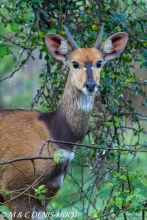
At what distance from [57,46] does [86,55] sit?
41 cm

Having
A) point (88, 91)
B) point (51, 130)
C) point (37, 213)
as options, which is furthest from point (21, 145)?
point (88, 91)

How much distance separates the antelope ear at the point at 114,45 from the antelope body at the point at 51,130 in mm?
11

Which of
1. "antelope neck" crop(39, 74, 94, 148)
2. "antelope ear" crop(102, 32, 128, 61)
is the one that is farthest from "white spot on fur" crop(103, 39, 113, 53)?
"antelope neck" crop(39, 74, 94, 148)

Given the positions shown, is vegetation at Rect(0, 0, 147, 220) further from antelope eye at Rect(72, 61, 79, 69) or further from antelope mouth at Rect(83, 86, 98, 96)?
antelope mouth at Rect(83, 86, 98, 96)

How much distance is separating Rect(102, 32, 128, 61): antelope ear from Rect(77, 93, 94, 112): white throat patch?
2.08 ft

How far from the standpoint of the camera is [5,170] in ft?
19.3

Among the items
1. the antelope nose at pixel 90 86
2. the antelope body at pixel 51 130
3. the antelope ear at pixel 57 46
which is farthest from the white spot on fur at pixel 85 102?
the antelope ear at pixel 57 46

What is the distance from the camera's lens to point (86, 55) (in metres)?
5.80

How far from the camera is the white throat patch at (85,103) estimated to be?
225 inches

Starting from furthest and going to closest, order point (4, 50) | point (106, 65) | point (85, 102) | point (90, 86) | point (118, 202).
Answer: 1. point (106, 65)
2. point (4, 50)
3. point (85, 102)
4. point (90, 86)
5. point (118, 202)

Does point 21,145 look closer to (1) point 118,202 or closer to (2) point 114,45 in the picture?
(2) point 114,45

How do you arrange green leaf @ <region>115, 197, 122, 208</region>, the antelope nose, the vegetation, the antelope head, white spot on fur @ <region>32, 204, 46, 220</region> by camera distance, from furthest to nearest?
the vegetation
white spot on fur @ <region>32, 204, 46, 220</region>
the antelope head
the antelope nose
green leaf @ <region>115, 197, 122, 208</region>

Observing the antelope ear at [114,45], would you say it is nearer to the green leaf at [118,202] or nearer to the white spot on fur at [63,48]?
the white spot on fur at [63,48]

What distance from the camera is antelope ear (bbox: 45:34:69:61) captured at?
19.5 feet
